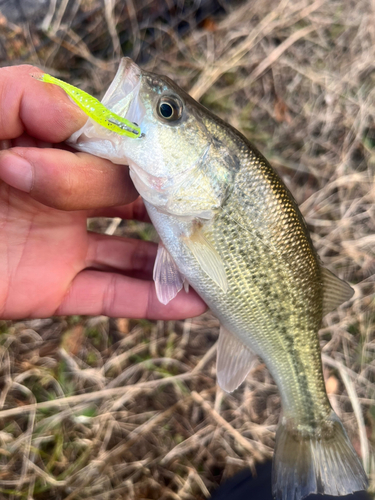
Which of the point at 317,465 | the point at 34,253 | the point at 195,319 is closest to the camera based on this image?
the point at 34,253

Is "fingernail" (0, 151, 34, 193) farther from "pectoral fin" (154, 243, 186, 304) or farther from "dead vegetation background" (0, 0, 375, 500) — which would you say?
"dead vegetation background" (0, 0, 375, 500)

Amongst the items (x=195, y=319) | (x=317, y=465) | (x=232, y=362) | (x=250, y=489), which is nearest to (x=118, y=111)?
(x=232, y=362)

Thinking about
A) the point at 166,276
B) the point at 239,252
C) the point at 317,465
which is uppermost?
the point at 239,252

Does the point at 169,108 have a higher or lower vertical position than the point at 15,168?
higher

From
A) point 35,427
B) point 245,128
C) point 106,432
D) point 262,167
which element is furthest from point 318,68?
point 35,427

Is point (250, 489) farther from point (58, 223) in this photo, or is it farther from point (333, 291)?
point (58, 223)

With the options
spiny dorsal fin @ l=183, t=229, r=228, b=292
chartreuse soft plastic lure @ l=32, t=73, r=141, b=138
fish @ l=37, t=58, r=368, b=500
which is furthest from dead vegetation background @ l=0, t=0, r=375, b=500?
chartreuse soft plastic lure @ l=32, t=73, r=141, b=138
